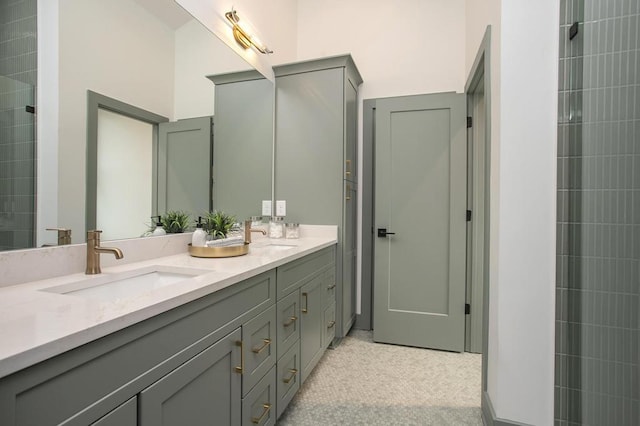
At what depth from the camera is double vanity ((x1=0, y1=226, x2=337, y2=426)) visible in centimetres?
58

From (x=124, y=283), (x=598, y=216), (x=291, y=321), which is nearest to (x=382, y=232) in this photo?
(x=291, y=321)

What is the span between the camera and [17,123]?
38.1 inches

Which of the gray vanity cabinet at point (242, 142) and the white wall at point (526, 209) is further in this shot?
the gray vanity cabinet at point (242, 142)

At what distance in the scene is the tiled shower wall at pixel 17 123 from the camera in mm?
939

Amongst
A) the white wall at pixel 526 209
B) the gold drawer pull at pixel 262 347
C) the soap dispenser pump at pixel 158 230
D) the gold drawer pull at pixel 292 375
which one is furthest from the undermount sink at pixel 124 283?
the white wall at pixel 526 209

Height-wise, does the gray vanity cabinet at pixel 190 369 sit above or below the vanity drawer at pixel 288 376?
above

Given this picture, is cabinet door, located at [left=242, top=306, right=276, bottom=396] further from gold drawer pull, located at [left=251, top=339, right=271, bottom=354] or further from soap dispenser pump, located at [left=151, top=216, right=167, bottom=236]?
soap dispenser pump, located at [left=151, top=216, right=167, bottom=236]

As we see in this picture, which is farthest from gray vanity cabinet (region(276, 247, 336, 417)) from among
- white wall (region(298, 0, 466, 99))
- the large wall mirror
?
white wall (region(298, 0, 466, 99))

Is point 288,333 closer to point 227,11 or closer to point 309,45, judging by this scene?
point 227,11

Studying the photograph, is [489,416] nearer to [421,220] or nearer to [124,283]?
[421,220]

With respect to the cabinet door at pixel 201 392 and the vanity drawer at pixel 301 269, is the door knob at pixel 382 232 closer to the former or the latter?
the vanity drawer at pixel 301 269

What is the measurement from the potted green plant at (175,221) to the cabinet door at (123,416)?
3.22 feet

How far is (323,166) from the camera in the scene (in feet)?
8.38

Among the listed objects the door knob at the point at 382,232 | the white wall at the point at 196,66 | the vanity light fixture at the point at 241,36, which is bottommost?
the door knob at the point at 382,232
